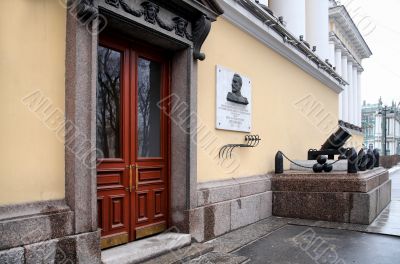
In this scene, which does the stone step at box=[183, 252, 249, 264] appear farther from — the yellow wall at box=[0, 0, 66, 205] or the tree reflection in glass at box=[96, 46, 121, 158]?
the yellow wall at box=[0, 0, 66, 205]

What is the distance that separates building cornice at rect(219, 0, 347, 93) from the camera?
21.5ft

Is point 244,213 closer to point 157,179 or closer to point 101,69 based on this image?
point 157,179

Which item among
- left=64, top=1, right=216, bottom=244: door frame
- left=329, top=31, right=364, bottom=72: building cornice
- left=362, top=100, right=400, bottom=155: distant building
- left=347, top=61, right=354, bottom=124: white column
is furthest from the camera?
left=362, top=100, right=400, bottom=155: distant building

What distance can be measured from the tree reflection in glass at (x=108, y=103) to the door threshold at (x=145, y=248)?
3.75ft

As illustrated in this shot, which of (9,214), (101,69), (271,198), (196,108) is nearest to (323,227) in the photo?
(271,198)

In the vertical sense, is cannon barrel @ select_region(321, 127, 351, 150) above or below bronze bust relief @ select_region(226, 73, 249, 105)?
below

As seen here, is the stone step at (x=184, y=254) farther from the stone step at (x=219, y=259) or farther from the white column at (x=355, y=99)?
the white column at (x=355, y=99)

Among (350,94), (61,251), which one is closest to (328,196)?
(61,251)

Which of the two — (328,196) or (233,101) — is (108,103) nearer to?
(233,101)

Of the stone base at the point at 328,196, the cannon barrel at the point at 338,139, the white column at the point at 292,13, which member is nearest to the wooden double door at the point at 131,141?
the stone base at the point at 328,196

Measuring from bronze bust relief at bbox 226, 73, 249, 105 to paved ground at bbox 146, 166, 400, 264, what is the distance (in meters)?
2.34

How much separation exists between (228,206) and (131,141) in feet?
7.34

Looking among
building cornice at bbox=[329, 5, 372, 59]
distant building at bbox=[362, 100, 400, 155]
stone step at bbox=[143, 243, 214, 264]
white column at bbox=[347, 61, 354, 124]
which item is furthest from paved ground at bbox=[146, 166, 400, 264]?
distant building at bbox=[362, 100, 400, 155]

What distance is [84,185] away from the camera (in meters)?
3.72
